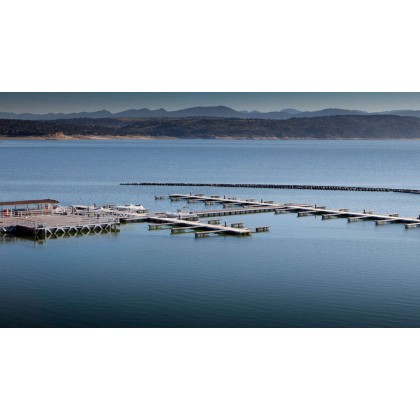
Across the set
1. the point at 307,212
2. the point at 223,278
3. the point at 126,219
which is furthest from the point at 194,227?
the point at 223,278

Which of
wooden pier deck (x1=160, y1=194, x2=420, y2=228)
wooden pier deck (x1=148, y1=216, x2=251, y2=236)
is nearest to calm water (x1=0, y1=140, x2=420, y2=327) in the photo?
wooden pier deck (x1=148, y1=216, x2=251, y2=236)

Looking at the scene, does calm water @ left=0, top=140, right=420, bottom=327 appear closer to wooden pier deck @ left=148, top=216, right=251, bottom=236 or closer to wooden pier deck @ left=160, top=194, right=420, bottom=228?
wooden pier deck @ left=148, top=216, right=251, bottom=236

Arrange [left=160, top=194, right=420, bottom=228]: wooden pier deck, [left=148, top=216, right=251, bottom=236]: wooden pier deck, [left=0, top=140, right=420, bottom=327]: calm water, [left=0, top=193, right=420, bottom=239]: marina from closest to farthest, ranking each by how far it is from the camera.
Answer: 1. [left=0, top=140, right=420, bottom=327]: calm water
2. [left=0, top=193, right=420, bottom=239]: marina
3. [left=148, top=216, right=251, bottom=236]: wooden pier deck
4. [left=160, top=194, right=420, bottom=228]: wooden pier deck

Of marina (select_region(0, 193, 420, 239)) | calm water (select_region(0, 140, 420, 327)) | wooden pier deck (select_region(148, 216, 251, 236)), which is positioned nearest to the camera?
calm water (select_region(0, 140, 420, 327))

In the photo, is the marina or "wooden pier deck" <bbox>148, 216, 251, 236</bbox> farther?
"wooden pier deck" <bbox>148, 216, 251, 236</bbox>

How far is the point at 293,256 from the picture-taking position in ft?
119

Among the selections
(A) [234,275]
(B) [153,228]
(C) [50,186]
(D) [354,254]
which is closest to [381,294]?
(A) [234,275]

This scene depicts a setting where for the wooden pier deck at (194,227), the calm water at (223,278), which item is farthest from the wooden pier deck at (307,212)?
the wooden pier deck at (194,227)

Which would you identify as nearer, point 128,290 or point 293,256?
point 128,290

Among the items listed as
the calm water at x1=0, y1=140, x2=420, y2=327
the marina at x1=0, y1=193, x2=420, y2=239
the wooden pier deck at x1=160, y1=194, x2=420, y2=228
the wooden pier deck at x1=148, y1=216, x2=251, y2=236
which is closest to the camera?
the calm water at x1=0, y1=140, x2=420, y2=327

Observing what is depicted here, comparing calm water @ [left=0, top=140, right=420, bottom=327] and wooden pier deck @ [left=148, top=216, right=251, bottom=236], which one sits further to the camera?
wooden pier deck @ [left=148, top=216, right=251, bottom=236]

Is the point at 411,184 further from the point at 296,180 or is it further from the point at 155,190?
the point at 155,190

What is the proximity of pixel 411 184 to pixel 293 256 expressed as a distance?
201ft

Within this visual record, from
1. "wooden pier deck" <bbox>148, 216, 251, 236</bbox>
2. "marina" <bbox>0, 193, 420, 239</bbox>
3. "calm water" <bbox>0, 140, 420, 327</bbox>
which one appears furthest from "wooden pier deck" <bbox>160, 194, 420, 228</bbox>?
"wooden pier deck" <bbox>148, 216, 251, 236</bbox>
